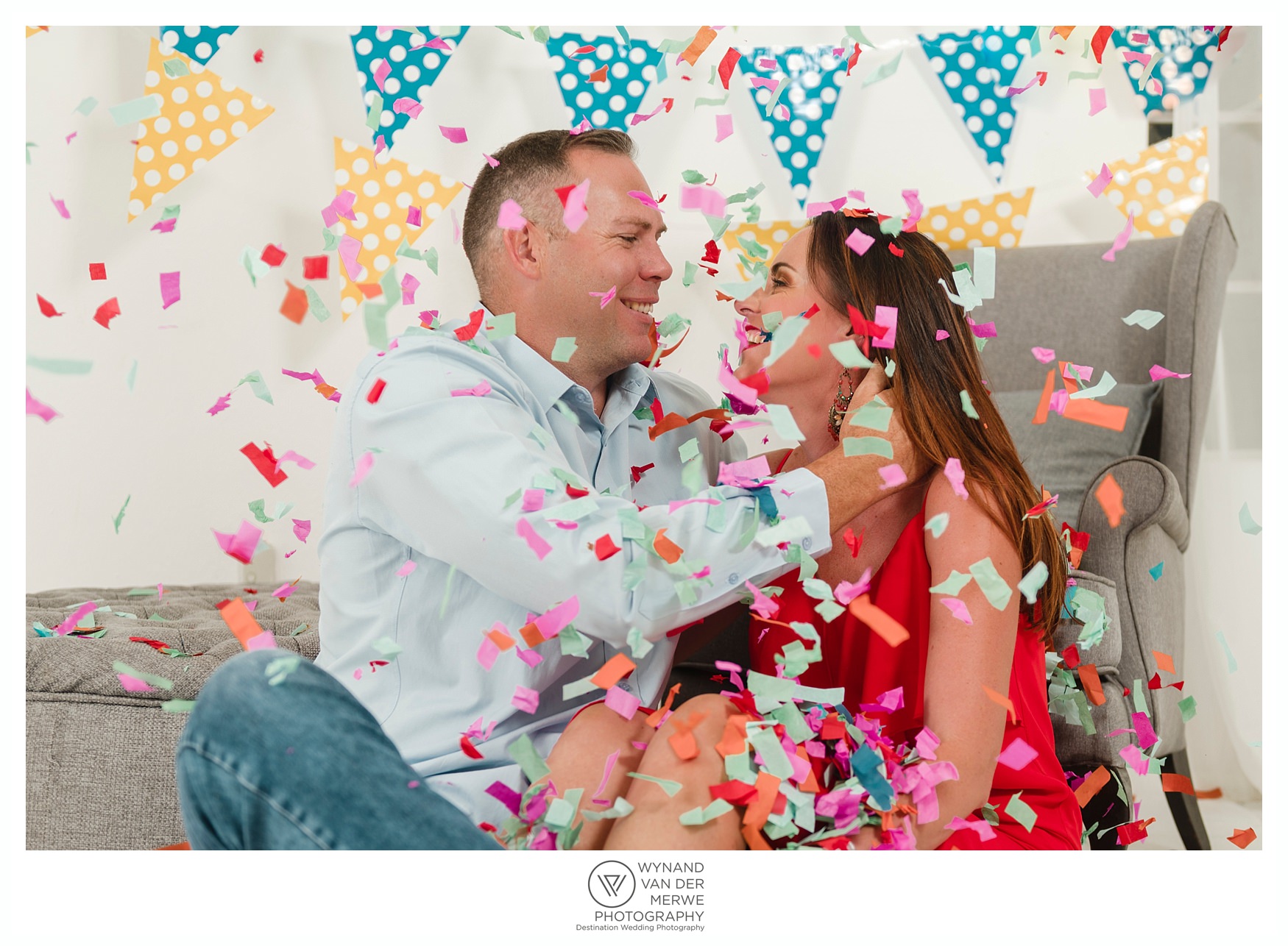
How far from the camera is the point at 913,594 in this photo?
133cm

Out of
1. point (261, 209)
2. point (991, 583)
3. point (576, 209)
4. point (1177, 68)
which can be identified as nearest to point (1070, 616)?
point (991, 583)

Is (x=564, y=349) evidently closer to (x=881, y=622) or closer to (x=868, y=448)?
(x=868, y=448)

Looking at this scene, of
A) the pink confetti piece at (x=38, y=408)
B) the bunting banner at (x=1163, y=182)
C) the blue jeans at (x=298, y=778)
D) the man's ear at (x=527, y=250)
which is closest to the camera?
the blue jeans at (x=298, y=778)

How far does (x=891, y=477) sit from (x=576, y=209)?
67 cm

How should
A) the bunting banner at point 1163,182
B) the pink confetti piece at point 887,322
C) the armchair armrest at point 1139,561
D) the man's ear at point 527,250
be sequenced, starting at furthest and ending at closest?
the bunting banner at point 1163,182
the armchair armrest at point 1139,561
the man's ear at point 527,250
the pink confetti piece at point 887,322

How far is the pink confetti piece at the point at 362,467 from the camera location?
1.29 m

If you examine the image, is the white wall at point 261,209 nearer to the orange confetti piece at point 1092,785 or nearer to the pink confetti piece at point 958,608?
the orange confetti piece at point 1092,785

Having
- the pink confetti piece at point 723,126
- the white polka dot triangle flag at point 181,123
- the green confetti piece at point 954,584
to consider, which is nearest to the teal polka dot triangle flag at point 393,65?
the white polka dot triangle flag at point 181,123

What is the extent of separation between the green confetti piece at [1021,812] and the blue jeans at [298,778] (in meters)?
0.63

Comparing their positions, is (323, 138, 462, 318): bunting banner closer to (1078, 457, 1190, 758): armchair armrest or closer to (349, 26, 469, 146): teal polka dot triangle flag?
(349, 26, 469, 146): teal polka dot triangle flag
